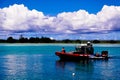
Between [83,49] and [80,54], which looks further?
[83,49]

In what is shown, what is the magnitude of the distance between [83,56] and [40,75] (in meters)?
24.0

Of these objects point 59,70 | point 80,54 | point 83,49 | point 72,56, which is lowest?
point 59,70

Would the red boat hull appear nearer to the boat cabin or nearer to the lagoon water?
the lagoon water

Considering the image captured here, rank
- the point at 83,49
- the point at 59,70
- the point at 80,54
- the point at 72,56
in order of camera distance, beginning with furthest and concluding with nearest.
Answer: the point at 83,49
the point at 80,54
the point at 72,56
the point at 59,70

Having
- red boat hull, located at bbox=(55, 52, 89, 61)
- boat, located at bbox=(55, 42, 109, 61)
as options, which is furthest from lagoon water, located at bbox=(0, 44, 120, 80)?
boat, located at bbox=(55, 42, 109, 61)

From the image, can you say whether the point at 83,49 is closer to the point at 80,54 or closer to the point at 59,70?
the point at 80,54

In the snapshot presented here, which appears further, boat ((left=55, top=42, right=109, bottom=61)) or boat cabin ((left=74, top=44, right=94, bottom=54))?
boat cabin ((left=74, top=44, right=94, bottom=54))

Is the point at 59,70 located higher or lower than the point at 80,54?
lower

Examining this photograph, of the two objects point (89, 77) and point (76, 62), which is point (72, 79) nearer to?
point (89, 77)

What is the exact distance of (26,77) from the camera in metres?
35.4

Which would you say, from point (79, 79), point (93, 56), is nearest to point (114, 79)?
point (79, 79)

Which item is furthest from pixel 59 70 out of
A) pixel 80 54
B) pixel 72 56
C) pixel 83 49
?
pixel 83 49

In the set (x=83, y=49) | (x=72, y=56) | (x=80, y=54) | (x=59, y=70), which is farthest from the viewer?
(x=83, y=49)

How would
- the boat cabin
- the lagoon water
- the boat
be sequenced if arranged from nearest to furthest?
the lagoon water → the boat → the boat cabin
